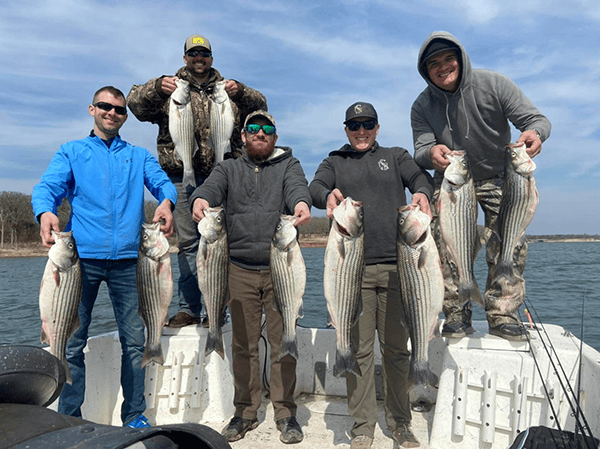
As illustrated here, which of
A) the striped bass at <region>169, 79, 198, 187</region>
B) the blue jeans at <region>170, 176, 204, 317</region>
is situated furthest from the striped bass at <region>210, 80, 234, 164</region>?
the blue jeans at <region>170, 176, 204, 317</region>

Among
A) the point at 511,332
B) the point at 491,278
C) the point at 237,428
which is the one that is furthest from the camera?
the point at 491,278

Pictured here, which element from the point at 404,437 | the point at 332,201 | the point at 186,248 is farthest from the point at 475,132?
the point at 186,248

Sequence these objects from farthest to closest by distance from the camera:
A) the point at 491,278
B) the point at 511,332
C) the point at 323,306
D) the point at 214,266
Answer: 1. the point at 323,306
2. the point at 491,278
3. the point at 511,332
4. the point at 214,266

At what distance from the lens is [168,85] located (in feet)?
17.0

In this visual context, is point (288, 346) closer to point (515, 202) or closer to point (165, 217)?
point (165, 217)

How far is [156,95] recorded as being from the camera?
5258 mm

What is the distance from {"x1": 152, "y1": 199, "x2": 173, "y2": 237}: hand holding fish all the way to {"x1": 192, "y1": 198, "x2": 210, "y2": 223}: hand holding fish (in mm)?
362

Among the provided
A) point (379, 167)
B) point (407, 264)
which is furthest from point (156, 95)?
point (407, 264)

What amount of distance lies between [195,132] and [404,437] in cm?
398

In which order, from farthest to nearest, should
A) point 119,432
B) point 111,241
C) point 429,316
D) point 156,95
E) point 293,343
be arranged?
point 156,95, point 111,241, point 293,343, point 429,316, point 119,432

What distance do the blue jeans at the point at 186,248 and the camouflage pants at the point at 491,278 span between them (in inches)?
111

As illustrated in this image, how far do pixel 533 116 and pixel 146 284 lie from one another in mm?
3853

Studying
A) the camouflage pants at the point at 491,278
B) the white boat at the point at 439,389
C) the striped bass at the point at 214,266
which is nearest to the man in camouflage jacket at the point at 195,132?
the white boat at the point at 439,389

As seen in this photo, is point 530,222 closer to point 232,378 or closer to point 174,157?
point 232,378
